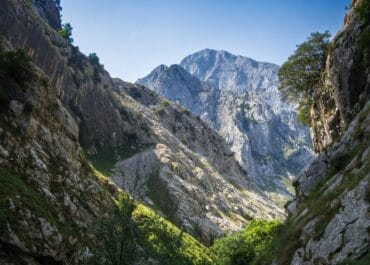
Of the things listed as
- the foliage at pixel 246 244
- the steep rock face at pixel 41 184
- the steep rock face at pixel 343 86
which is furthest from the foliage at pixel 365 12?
the steep rock face at pixel 41 184

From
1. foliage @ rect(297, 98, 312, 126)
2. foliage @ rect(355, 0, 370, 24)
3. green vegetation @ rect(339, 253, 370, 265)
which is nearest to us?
green vegetation @ rect(339, 253, 370, 265)

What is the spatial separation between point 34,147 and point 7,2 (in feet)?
251

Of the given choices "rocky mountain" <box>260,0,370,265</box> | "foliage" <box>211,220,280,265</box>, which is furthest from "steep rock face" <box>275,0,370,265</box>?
"foliage" <box>211,220,280,265</box>

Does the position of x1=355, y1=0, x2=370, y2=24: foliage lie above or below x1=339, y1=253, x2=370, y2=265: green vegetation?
above

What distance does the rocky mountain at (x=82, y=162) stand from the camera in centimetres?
3350

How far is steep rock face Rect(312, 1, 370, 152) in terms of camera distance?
52.6 m

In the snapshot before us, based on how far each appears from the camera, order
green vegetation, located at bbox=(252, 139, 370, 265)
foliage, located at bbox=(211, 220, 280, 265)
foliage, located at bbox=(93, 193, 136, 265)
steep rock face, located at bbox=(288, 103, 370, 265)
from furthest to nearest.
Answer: foliage, located at bbox=(211, 220, 280, 265) < foliage, located at bbox=(93, 193, 136, 265) < green vegetation, located at bbox=(252, 139, 370, 265) < steep rock face, located at bbox=(288, 103, 370, 265)

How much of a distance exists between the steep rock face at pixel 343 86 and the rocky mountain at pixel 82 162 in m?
29.6

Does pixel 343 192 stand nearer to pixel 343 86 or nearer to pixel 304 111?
pixel 343 86

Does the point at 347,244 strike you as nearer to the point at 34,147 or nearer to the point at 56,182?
the point at 56,182

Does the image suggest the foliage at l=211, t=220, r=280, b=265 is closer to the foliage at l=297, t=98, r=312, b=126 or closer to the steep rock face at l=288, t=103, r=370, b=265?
the steep rock face at l=288, t=103, r=370, b=265

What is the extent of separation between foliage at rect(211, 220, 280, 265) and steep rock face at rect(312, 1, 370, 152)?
18336 mm

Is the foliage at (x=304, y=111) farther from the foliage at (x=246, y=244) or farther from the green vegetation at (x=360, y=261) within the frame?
the green vegetation at (x=360, y=261)

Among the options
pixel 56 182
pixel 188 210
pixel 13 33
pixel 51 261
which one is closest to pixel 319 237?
pixel 51 261
